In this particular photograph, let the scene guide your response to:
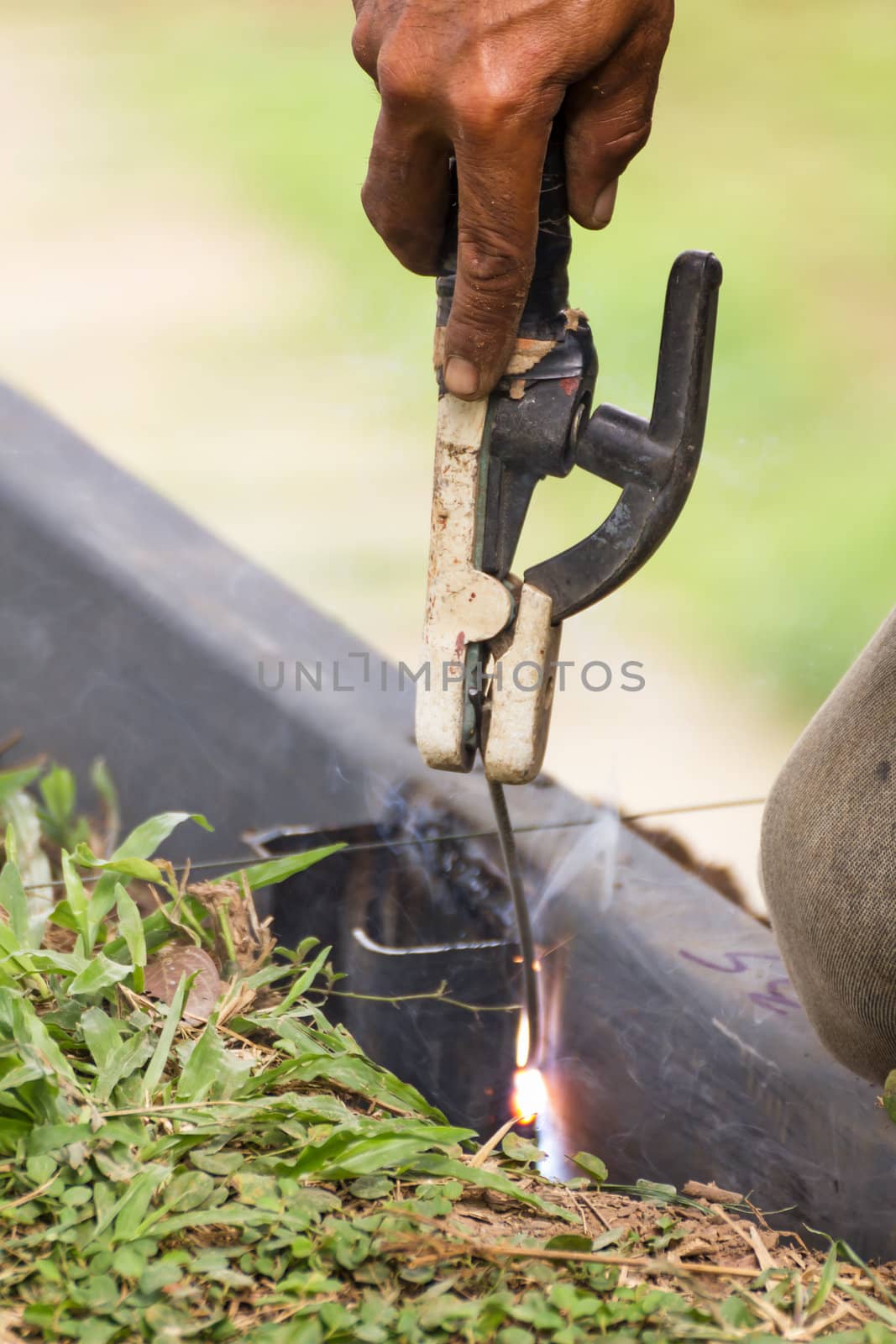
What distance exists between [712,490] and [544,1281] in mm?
2149

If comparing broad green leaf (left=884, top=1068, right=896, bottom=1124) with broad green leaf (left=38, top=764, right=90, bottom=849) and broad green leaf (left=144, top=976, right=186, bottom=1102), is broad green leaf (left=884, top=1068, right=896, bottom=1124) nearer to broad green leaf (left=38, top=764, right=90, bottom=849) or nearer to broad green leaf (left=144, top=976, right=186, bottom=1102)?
broad green leaf (left=144, top=976, right=186, bottom=1102)

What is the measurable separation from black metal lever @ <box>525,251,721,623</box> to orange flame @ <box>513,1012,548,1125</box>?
50 centimetres

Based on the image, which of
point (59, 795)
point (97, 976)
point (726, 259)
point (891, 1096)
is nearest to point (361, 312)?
point (726, 259)

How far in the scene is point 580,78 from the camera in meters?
0.88

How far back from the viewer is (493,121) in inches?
32.8

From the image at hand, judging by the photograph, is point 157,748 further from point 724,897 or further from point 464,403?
point 464,403

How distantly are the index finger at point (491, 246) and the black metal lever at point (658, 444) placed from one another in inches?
4.7

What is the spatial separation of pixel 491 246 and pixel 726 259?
83.0 inches

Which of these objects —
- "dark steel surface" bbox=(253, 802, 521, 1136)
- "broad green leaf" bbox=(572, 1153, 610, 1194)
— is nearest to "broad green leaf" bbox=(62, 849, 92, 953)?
"dark steel surface" bbox=(253, 802, 521, 1136)

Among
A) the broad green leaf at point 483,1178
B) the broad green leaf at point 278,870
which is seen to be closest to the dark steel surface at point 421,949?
the broad green leaf at point 278,870

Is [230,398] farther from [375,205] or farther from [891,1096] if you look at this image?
[891,1096]

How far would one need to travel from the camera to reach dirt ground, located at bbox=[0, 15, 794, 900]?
2164 millimetres

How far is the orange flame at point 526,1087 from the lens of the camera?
1218mm

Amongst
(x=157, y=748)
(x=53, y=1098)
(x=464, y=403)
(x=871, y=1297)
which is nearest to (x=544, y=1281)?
(x=871, y=1297)
